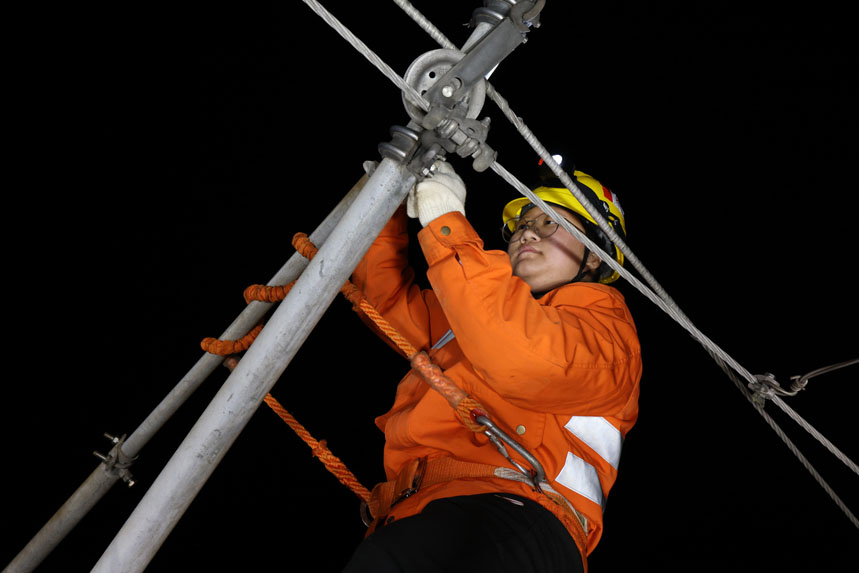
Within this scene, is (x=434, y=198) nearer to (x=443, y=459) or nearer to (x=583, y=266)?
(x=443, y=459)

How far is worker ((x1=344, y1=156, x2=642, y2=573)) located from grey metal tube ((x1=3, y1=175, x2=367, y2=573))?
426mm

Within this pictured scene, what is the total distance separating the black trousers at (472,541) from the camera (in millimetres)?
1209

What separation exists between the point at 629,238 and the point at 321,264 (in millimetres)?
2304

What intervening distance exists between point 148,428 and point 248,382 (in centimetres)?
85

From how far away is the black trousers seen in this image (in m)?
1.21

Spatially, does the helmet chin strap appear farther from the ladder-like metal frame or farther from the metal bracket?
the metal bracket

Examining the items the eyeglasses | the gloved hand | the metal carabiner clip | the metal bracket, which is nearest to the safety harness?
the metal carabiner clip

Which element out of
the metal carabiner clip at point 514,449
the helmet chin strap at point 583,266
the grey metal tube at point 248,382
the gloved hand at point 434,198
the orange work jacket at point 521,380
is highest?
the helmet chin strap at point 583,266

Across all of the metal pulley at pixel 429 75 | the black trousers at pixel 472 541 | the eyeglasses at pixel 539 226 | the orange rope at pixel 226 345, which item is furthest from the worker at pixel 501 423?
the orange rope at pixel 226 345

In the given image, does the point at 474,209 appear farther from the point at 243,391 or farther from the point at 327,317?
the point at 243,391

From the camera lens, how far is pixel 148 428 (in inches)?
69.1

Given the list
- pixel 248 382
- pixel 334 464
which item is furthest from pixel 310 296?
pixel 334 464

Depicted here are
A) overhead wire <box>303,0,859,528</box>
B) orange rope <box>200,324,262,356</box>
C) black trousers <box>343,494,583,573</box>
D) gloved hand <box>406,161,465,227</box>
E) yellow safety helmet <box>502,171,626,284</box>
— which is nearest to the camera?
overhead wire <box>303,0,859,528</box>

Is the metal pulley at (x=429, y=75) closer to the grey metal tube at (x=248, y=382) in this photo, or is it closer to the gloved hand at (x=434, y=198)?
the grey metal tube at (x=248, y=382)
